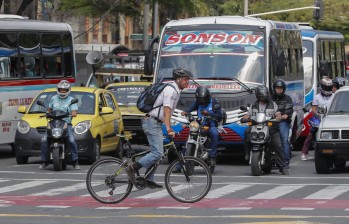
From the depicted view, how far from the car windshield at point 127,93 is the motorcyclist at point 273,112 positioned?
809 cm

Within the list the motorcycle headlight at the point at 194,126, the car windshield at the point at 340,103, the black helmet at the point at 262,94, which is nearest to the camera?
the motorcycle headlight at the point at 194,126

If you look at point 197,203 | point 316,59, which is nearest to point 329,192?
point 197,203

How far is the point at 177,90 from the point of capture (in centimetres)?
1554

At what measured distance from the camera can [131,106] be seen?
28297mm

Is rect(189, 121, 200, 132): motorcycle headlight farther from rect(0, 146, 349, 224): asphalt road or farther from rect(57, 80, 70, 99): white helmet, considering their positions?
rect(57, 80, 70, 99): white helmet

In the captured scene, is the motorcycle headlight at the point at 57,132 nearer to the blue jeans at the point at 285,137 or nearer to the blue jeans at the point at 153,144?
the blue jeans at the point at 285,137

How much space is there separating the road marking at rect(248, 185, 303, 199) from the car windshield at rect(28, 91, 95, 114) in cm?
642

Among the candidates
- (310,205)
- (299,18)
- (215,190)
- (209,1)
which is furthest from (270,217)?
(299,18)

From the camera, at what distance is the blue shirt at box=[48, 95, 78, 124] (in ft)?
71.7

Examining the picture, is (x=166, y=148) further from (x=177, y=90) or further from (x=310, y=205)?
(x=310, y=205)

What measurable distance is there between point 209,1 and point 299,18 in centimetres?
1261

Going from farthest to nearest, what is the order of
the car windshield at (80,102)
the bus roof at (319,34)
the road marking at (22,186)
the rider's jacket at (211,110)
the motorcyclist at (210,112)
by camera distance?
the bus roof at (319,34) < the car windshield at (80,102) < the rider's jacket at (211,110) < the motorcyclist at (210,112) < the road marking at (22,186)

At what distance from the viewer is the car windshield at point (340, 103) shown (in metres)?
21.4

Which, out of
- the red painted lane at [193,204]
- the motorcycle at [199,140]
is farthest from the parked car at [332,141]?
the red painted lane at [193,204]
